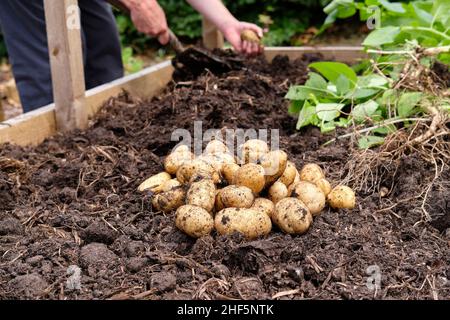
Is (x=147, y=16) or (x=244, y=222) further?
(x=147, y=16)

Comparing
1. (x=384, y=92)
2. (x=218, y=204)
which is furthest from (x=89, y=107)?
(x=384, y=92)

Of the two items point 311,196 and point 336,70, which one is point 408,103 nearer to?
point 336,70

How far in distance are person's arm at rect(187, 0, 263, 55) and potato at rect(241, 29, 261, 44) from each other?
21 mm

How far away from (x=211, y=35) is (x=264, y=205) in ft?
8.43

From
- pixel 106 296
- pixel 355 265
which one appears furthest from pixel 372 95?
pixel 106 296

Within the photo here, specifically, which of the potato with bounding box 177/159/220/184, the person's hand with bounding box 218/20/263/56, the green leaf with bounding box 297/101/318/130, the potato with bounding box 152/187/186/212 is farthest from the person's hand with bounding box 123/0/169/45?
the potato with bounding box 152/187/186/212

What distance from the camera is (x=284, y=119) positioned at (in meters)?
3.05

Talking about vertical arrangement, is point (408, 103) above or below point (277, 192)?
above

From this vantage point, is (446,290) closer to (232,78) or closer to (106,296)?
(106,296)

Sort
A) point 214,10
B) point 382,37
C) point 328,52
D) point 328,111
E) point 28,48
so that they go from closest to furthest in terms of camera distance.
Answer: point 328,111 < point 382,37 < point 28,48 < point 214,10 < point 328,52

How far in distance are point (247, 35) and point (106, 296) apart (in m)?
2.53

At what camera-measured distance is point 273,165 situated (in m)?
2.14

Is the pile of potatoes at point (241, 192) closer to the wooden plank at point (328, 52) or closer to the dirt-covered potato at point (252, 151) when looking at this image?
the dirt-covered potato at point (252, 151)

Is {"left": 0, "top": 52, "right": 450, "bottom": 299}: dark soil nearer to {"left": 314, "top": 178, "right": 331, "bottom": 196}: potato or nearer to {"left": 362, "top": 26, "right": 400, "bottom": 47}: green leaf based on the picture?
{"left": 314, "top": 178, "right": 331, "bottom": 196}: potato
